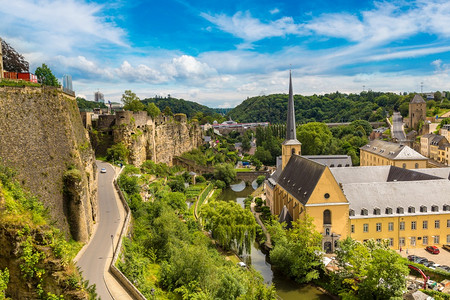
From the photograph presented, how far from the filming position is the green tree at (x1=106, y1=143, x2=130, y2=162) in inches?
1873

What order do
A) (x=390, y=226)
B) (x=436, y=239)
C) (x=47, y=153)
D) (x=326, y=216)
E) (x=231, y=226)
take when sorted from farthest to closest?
(x=436, y=239), (x=390, y=226), (x=326, y=216), (x=231, y=226), (x=47, y=153)

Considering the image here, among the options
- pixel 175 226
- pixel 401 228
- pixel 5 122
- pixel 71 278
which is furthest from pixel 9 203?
pixel 401 228

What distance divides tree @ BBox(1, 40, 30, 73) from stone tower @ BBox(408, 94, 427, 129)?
96093 millimetres

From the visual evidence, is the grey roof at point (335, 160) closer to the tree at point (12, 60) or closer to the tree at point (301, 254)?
the tree at point (301, 254)

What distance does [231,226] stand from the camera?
3291 cm

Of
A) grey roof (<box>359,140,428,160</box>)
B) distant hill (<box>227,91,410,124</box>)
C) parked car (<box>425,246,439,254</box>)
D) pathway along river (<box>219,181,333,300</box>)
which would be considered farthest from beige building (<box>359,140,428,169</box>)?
distant hill (<box>227,91,410,124</box>)

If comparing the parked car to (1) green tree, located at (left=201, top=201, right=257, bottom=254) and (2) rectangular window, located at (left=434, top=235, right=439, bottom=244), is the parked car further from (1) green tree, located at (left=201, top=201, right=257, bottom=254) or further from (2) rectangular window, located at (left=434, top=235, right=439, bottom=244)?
(1) green tree, located at (left=201, top=201, right=257, bottom=254)

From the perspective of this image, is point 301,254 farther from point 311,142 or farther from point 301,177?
point 311,142

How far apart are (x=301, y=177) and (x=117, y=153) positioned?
25.0 meters

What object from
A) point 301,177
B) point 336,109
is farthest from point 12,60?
point 336,109

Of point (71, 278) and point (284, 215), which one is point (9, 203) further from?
point (284, 215)

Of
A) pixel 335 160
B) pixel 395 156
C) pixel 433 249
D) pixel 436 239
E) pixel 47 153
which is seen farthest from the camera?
pixel 335 160

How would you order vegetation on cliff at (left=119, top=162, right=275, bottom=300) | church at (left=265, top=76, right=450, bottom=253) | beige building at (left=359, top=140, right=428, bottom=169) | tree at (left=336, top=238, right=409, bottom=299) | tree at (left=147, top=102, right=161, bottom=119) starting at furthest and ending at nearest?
tree at (left=147, top=102, right=161, bottom=119) < beige building at (left=359, top=140, right=428, bottom=169) < church at (left=265, top=76, right=450, bottom=253) < tree at (left=336, top=238, right=409, bottom=299) < vegetation on cliff at (left=119, top=162, right=275, bottom=300)

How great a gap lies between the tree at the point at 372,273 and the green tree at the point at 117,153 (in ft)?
105
